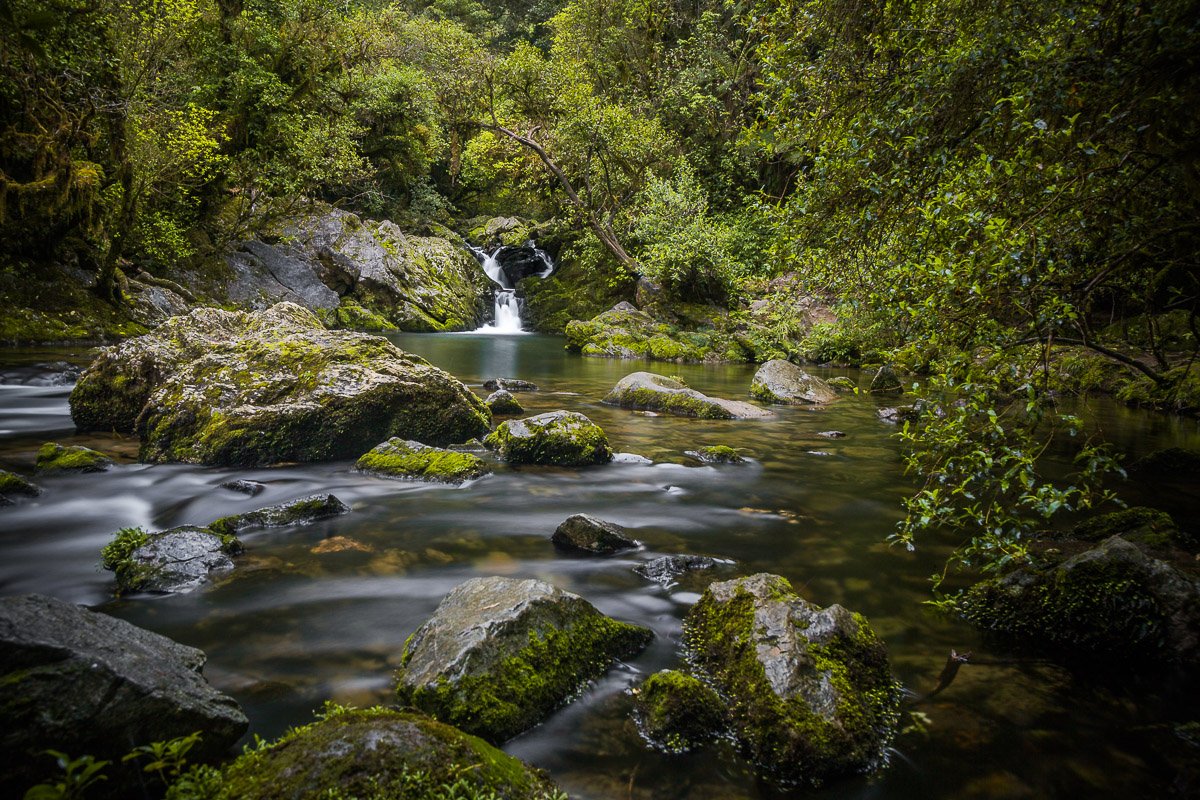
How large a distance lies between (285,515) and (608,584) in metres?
3.36

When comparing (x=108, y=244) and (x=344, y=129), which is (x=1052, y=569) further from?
(x=344, y=129)

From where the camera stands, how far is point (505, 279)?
36156 mm

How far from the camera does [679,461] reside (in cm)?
901

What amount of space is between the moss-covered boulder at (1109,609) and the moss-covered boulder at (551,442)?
204 inches

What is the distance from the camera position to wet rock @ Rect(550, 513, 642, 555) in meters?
5.65

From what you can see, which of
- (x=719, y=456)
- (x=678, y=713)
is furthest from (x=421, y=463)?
(x=678, y=713)

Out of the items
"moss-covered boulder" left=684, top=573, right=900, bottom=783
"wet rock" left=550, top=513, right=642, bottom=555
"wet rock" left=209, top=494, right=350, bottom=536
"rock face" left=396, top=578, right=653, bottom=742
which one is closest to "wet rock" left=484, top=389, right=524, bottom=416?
"wet rock" left=209, top=494, right=350, bottom=536

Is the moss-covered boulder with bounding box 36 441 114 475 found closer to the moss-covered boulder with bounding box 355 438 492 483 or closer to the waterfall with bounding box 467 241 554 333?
the moss-covered boulder with bounding box 355 438 492 483

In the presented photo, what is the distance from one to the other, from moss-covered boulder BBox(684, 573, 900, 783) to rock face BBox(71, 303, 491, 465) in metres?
5.90

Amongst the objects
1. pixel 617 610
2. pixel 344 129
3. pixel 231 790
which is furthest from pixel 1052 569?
pixel 344 129

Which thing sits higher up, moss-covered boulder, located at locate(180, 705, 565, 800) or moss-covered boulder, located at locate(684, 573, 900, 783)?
moss-covered boulder, located at locate(180, 705, 565, 800)

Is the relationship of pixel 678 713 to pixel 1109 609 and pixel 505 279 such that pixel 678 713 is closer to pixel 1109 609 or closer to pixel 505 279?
pixel 1109 609

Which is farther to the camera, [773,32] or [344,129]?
[344,129]

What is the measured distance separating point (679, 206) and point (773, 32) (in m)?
22.3
